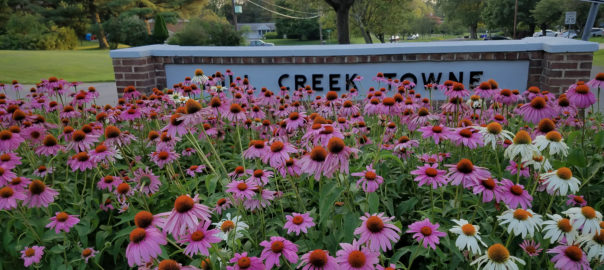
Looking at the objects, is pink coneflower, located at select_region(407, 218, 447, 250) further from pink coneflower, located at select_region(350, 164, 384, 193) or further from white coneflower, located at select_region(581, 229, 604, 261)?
white coneflower, located at select_region(581, 229, 604, 261)

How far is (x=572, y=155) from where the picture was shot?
72.9 inches

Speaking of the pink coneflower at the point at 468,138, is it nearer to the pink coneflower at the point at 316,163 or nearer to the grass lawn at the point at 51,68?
the pink coneflower at the point at 316,163

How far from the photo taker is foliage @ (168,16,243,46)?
2703 centimetres

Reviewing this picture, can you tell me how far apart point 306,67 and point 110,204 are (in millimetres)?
3604

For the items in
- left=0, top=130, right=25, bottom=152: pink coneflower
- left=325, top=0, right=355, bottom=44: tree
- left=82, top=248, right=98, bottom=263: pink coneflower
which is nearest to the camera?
left=82, top=248, right=98, bottom=263: pink coneflower

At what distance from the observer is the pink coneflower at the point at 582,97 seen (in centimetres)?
186

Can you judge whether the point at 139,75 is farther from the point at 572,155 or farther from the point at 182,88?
the point at 572,155

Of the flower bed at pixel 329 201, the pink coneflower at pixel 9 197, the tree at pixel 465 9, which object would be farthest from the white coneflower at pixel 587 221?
the tree at pixel 465 9

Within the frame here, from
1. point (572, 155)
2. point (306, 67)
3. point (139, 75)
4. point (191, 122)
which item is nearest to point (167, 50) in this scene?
point (139, 75)

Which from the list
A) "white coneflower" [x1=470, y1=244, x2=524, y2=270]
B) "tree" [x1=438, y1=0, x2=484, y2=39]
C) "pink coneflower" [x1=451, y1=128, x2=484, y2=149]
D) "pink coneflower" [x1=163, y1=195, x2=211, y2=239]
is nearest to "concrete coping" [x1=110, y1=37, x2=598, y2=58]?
"pink coneflower" [x1=451, y1=128, x2=484, y2=149]

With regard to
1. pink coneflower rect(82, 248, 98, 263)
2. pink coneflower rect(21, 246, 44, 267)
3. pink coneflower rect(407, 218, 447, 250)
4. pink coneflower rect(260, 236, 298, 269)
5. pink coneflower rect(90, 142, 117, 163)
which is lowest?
pink coneflower rect(82, 248, 98, 263)

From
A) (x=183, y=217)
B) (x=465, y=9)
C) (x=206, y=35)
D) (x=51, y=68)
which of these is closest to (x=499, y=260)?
(x=183, y=217)

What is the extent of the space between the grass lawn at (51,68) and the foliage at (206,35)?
7.91 meters

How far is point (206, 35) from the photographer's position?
27.4 meters
